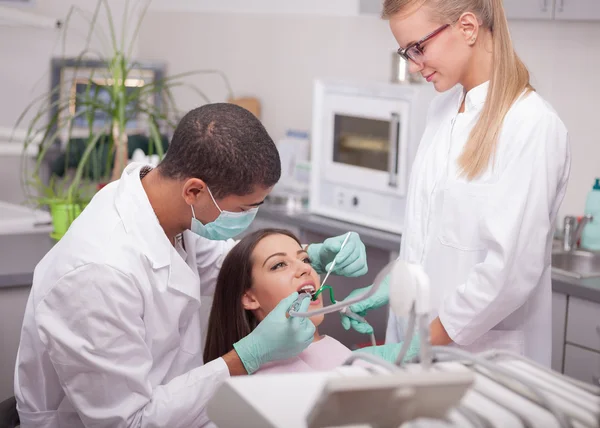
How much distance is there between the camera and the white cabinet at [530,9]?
9.04 ft

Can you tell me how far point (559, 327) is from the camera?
2510 mm

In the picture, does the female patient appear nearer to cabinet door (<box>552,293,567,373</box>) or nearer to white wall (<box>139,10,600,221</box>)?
cabinet door (<box>552,293,567,373</box>)

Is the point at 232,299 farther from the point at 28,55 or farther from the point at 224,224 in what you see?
the point at 28,55

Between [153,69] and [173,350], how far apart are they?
3489 millimetres

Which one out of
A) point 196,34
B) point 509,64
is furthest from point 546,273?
point 196,34

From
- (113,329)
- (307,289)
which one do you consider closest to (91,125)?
(307,289)

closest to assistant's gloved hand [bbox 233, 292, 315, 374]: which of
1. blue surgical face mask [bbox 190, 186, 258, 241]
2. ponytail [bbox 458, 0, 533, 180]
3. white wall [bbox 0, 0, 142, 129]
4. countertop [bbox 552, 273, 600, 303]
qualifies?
blue surgical face mask [bbox 190, 186, 258, 241]

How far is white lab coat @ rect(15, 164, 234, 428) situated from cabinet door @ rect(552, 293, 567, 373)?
127cm

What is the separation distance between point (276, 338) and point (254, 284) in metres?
0.42

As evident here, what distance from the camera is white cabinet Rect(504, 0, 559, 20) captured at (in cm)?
276

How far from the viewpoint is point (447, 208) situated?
71.5 inches

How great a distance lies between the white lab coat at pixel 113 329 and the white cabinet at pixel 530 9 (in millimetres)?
1673

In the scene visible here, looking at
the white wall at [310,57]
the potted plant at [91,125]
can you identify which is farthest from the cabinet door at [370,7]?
the potted plant at [91,125]

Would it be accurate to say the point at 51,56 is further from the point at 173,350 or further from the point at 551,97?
the point at 173,350
